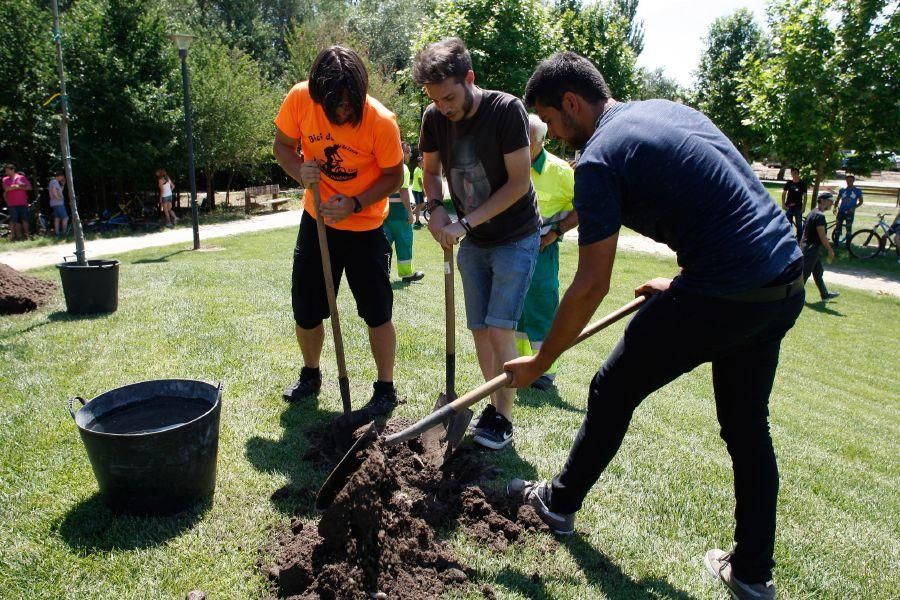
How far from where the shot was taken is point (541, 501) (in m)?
3.00

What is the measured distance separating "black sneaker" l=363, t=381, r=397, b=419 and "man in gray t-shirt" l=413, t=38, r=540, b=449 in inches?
27.5

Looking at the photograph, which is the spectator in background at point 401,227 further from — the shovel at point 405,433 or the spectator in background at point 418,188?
the shovel at point 405,433

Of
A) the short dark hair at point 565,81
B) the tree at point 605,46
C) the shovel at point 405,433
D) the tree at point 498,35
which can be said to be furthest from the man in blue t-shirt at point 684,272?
the tree at point 605,46

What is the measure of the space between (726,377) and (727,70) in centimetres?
4606

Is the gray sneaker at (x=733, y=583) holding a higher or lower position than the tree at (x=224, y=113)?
lower

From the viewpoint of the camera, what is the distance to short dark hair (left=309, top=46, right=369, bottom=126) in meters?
3.43

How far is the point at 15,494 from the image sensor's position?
2.99 meters

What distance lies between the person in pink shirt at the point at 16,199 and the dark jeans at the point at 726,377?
58.9 feet

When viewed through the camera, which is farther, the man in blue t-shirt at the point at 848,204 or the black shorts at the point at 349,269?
the man in blue t-shirt at the point at 848,204

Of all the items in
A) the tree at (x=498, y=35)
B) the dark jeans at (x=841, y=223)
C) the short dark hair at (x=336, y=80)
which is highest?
the tree at (x=498, y=35)

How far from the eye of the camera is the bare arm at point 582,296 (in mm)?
2266

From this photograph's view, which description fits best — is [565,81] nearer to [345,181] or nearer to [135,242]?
[345,181]

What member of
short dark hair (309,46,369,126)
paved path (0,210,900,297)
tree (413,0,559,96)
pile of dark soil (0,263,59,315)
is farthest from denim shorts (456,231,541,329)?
tree (413,0,559,96)

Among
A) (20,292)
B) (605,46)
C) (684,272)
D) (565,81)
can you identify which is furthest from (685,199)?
(605,46)
